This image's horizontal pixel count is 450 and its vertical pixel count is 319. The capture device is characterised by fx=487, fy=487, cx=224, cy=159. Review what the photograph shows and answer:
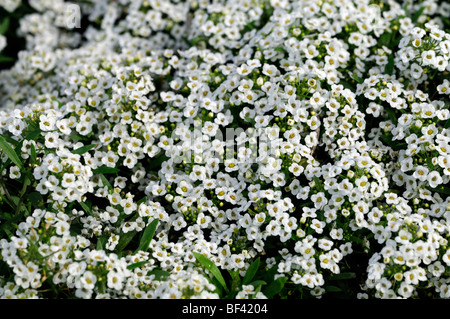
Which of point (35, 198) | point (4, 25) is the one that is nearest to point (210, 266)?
point (35, 198)

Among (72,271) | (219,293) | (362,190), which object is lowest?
(219,293)

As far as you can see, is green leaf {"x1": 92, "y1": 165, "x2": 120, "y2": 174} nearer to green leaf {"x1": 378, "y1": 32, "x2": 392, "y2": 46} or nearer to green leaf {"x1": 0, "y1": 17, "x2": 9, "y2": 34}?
green leaf {"x1": 378, "y1": 32, "x2": 392, "y2": 46}

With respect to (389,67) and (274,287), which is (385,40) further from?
(274,287)

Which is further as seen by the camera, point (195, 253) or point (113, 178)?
point (113, 178)

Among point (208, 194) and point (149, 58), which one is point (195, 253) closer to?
point (208, 194)

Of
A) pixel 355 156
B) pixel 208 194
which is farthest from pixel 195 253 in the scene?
pixel 355 156
